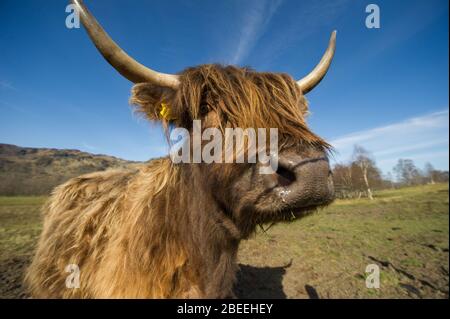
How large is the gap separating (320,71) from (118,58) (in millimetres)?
2485

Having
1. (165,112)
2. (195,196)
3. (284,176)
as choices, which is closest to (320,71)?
(165,112)

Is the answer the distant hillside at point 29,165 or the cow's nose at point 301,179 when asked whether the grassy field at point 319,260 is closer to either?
the distant hillside at point 29,165

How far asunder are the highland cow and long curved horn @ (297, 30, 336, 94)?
0.58 metres

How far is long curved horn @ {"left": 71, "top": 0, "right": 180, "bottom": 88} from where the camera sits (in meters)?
1.92

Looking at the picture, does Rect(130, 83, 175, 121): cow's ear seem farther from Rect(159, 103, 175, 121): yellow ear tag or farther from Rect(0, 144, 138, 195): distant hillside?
Rect(0, 144, 138, 195): distant hillside

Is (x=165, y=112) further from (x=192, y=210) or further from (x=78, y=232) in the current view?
(x=78, y=232)

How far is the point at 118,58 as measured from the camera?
84.1 inches

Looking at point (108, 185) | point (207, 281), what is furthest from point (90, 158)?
point (207, 281)

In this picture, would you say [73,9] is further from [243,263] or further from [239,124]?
[243,263]

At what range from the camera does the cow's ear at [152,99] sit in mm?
2543

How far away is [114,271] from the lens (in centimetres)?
256

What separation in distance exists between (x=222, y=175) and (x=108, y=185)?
2.46 metres

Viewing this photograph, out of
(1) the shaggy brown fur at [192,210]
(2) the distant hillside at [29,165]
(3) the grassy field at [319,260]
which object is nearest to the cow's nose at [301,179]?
(1) the shaggy brown fur at [192,210]

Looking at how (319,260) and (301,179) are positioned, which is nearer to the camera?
(301,179)
